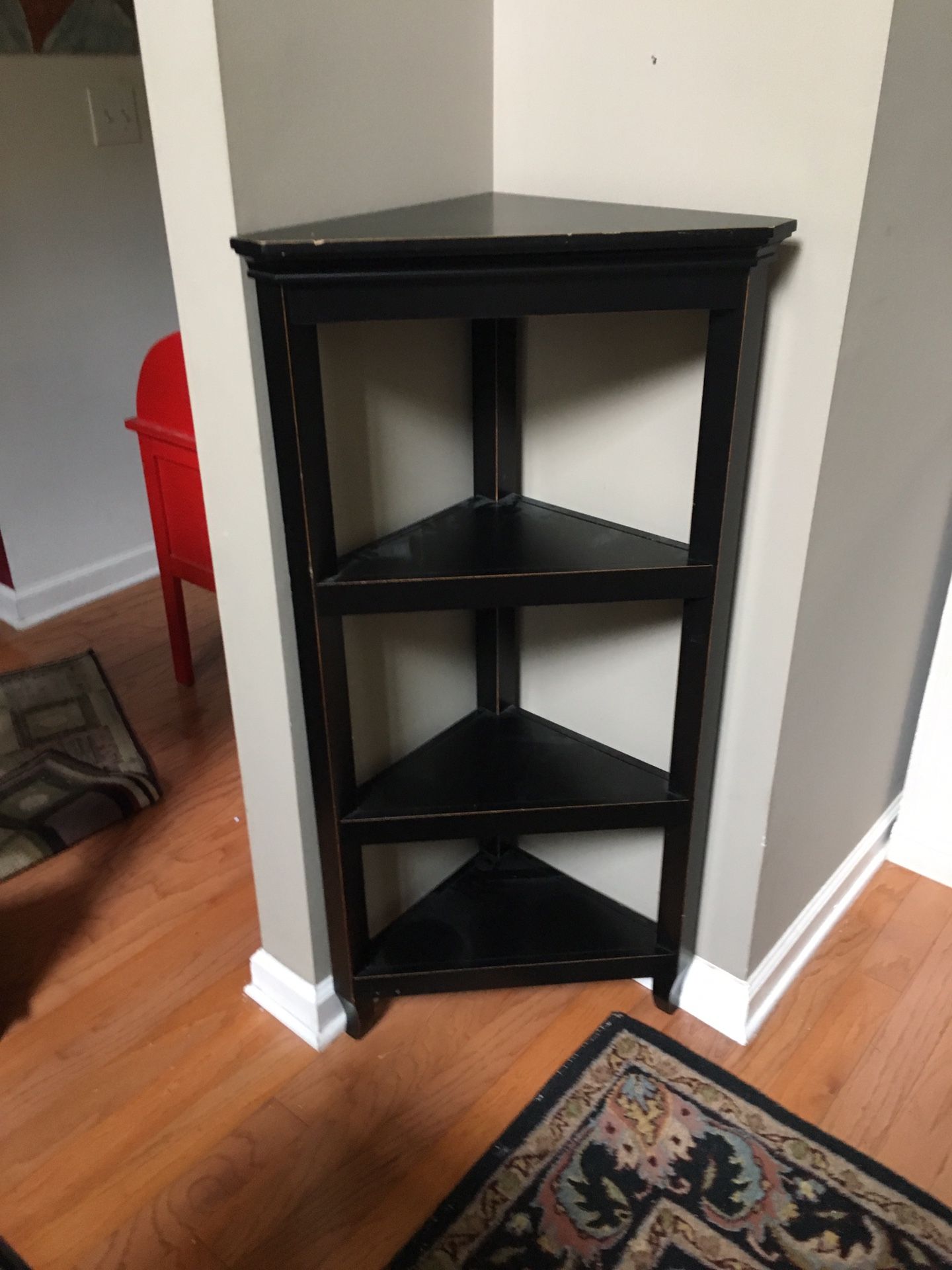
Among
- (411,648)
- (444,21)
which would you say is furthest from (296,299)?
(411,648)

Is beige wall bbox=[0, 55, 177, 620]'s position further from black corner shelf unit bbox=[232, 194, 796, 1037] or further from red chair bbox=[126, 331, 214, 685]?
black corner shelf unit bbox=[232, 194, 796, 1037]

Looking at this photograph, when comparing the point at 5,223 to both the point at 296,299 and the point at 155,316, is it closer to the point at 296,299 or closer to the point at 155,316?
the point at 155,316

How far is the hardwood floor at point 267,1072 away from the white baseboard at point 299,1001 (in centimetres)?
2

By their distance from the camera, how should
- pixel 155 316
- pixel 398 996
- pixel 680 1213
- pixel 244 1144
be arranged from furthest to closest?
pixel 155 316
pixel 398 996
pixel 244 1144
pixel 680 1213

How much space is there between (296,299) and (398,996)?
968 millimetres

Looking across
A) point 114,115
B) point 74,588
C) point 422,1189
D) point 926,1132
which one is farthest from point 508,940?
point 114,115

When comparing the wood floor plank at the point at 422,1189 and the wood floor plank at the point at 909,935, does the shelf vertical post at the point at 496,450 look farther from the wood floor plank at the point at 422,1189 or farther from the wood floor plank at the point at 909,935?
the wood floor plank at the point at 909,935

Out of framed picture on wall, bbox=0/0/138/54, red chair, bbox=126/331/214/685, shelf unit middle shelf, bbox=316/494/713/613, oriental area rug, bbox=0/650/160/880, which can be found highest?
framed picture on wall, bbox=0/0/138/54

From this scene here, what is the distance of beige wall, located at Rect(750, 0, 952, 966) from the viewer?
97 centimetres

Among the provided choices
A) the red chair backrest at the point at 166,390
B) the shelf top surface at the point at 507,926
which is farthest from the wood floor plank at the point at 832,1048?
the red chair backrest at the point at 166,390

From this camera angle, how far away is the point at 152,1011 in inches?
58.9

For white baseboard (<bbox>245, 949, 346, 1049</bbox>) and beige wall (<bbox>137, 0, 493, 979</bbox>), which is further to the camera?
white baseboard (<bbox>245, 949, 346, 1049</bbox>)

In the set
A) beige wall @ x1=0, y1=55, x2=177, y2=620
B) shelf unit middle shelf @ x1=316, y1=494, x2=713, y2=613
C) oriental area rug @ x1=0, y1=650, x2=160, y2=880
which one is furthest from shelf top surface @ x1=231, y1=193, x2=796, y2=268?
beige wall @ x1=0, y1=55, x2=177, y2=620

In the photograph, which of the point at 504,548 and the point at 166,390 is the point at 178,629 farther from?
the point at 504,548
